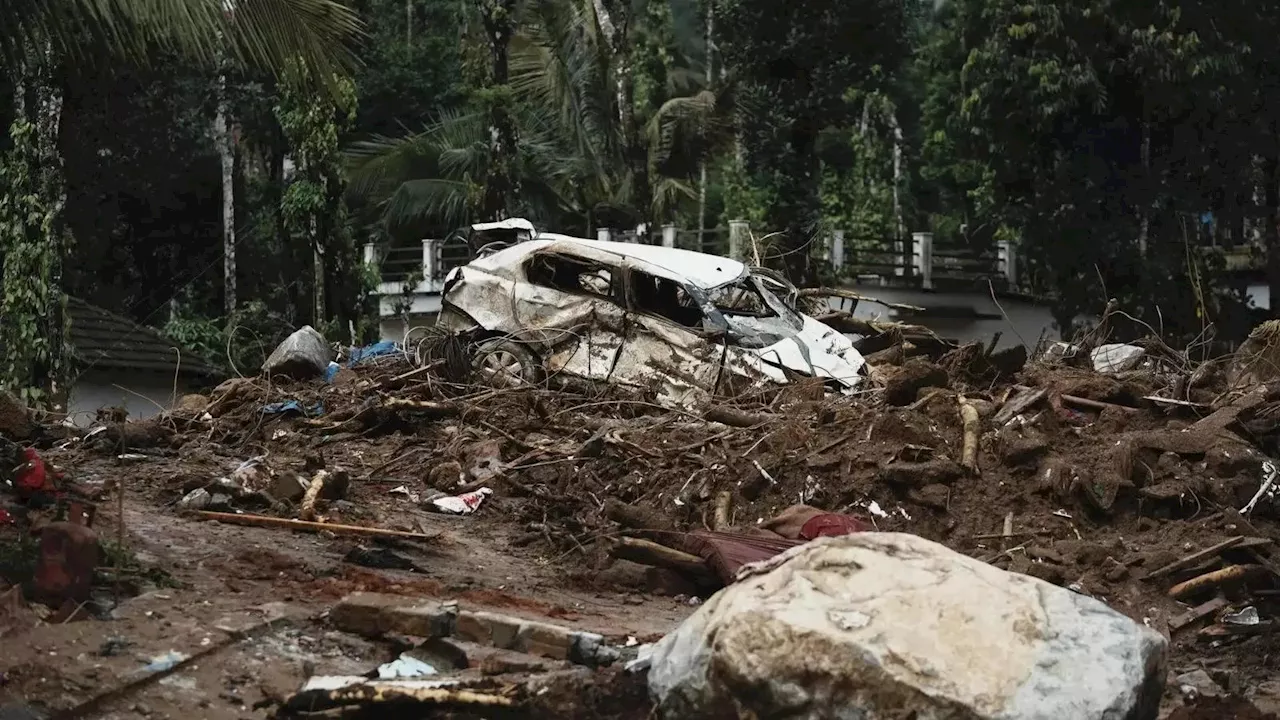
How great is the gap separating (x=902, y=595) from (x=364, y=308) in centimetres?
1892

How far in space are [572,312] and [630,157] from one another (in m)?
10.4

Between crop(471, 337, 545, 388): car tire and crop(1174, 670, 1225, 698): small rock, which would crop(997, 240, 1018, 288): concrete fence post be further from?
crop(1174, 670, 1225, 698): small rock

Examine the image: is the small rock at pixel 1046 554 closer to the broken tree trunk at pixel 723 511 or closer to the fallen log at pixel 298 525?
the broken tree trunk at pixel 723 511

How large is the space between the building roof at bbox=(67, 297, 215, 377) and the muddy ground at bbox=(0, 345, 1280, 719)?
7.17 meters

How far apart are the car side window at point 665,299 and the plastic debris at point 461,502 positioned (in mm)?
3854

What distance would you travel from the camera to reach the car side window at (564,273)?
1427cm

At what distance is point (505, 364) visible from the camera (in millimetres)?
13828

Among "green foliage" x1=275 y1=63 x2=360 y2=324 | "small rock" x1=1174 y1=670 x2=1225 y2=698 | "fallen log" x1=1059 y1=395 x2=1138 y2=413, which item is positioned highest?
"green foliage" x1=275 y1=63 x2=360 y2=324

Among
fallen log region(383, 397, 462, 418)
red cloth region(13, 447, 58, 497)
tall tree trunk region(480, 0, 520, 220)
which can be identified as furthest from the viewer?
tall tree trunk region(480, 0, 520, 220)

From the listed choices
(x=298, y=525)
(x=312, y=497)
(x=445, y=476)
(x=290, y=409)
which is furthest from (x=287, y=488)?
(x=290, y=409)

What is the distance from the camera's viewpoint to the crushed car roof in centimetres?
1374

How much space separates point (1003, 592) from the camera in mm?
4871

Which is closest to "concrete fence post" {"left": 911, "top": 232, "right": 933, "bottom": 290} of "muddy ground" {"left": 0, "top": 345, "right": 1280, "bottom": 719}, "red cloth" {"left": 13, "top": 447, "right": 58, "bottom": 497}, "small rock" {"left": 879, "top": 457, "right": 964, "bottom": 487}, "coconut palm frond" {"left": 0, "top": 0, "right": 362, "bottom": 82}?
"muddy ground" {"left": 0, "top": 345, "right": 1280, "bottom": 719}

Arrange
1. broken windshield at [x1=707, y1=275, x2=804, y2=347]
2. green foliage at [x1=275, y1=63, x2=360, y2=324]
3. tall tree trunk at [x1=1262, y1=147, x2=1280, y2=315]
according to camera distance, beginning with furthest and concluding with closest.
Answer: tall tree trunk at [x1=1262, y1=147, x2=1280, y2=315] < green foliage at [x1=275, y1=63, x2=360, y2=324] < broken windshield at [x1=707, y1=275, x2=804, y2=347]
